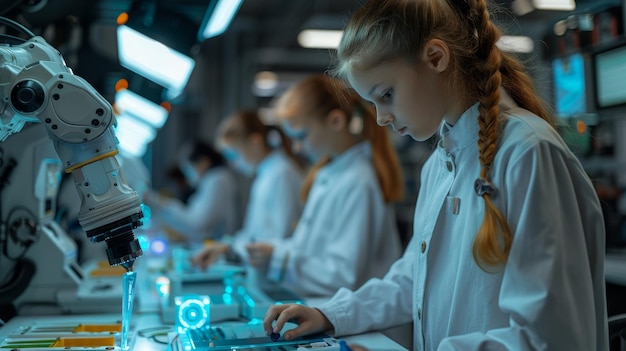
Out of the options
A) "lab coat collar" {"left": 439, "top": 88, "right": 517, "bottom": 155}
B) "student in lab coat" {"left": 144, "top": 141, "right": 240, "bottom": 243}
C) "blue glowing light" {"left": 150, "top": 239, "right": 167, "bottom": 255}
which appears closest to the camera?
"lab coat collar" {"left": 439, "top": 88, "right": 517, "bottom": 155}

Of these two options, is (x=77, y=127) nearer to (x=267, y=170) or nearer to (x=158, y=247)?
(x=158, y=247)

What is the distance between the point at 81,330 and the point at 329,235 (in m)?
1.20

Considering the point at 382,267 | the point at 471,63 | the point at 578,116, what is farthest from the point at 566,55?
the point at 471,63

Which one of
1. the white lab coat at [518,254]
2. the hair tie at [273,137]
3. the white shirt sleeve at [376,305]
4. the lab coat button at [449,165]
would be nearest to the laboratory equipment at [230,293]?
the white shirt sleeve at [376,305]

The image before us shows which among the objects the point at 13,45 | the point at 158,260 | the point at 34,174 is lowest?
the point at 158,260

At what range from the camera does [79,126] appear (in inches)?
47.8

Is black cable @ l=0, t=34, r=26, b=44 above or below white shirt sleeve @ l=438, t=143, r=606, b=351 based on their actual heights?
above

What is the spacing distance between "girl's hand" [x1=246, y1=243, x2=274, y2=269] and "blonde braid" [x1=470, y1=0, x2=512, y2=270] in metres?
1.45

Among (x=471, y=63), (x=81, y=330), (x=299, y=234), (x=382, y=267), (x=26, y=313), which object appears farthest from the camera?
(x=299, y=234)

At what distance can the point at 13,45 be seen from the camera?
49.6 inches

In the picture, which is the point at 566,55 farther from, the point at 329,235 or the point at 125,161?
the point at 125,161

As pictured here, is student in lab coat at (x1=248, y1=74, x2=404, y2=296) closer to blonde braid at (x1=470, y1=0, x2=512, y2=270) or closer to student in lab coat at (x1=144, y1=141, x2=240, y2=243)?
blonde braid at (x1=470, y1=0, x2=512, y2=270)

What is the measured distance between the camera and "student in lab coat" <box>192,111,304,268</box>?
3807 millimetres

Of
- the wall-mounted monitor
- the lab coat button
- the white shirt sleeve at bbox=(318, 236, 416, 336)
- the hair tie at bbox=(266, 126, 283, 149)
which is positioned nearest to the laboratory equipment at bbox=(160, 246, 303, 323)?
the white shirt sleeve at bbox=(318, 236, 416, 336)
